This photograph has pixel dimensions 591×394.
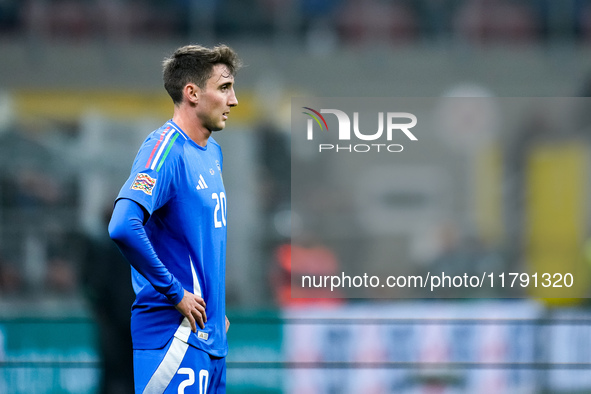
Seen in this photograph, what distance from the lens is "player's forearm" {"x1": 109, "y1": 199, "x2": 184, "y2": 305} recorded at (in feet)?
9.07

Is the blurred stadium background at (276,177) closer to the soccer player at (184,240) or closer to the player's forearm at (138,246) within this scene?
the soccer player at (184,240)

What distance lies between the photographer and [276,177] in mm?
11961

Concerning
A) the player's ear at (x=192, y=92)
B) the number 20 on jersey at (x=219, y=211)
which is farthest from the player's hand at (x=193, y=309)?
the player's ear at (x=192, y=92)

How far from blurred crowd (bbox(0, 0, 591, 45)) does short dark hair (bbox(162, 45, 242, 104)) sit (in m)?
11.3

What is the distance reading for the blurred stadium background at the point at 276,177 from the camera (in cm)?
552

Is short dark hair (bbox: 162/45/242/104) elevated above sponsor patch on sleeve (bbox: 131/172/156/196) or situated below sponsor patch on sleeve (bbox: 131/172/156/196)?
above

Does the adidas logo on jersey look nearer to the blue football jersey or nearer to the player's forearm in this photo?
the blue football jersey

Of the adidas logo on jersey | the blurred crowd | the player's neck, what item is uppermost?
the blurred crowd

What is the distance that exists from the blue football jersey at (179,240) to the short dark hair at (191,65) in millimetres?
150

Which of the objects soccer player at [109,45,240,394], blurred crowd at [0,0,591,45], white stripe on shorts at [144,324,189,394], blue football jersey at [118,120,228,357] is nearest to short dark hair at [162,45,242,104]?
soccer player at [109,45,240,394]

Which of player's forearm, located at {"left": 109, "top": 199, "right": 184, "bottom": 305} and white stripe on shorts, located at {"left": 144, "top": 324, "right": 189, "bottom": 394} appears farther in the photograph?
white stripe on shorts, located at {"left": 144, "top": 324, "right": 189, "bottom": 394}

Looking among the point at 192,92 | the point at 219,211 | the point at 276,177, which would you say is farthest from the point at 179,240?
the point at 276,177

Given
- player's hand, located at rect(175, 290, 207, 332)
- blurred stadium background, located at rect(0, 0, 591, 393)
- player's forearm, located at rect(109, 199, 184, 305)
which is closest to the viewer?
player's forearm, located at rect(109, 199, 184, 305)

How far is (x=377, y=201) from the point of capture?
42.7 ft
